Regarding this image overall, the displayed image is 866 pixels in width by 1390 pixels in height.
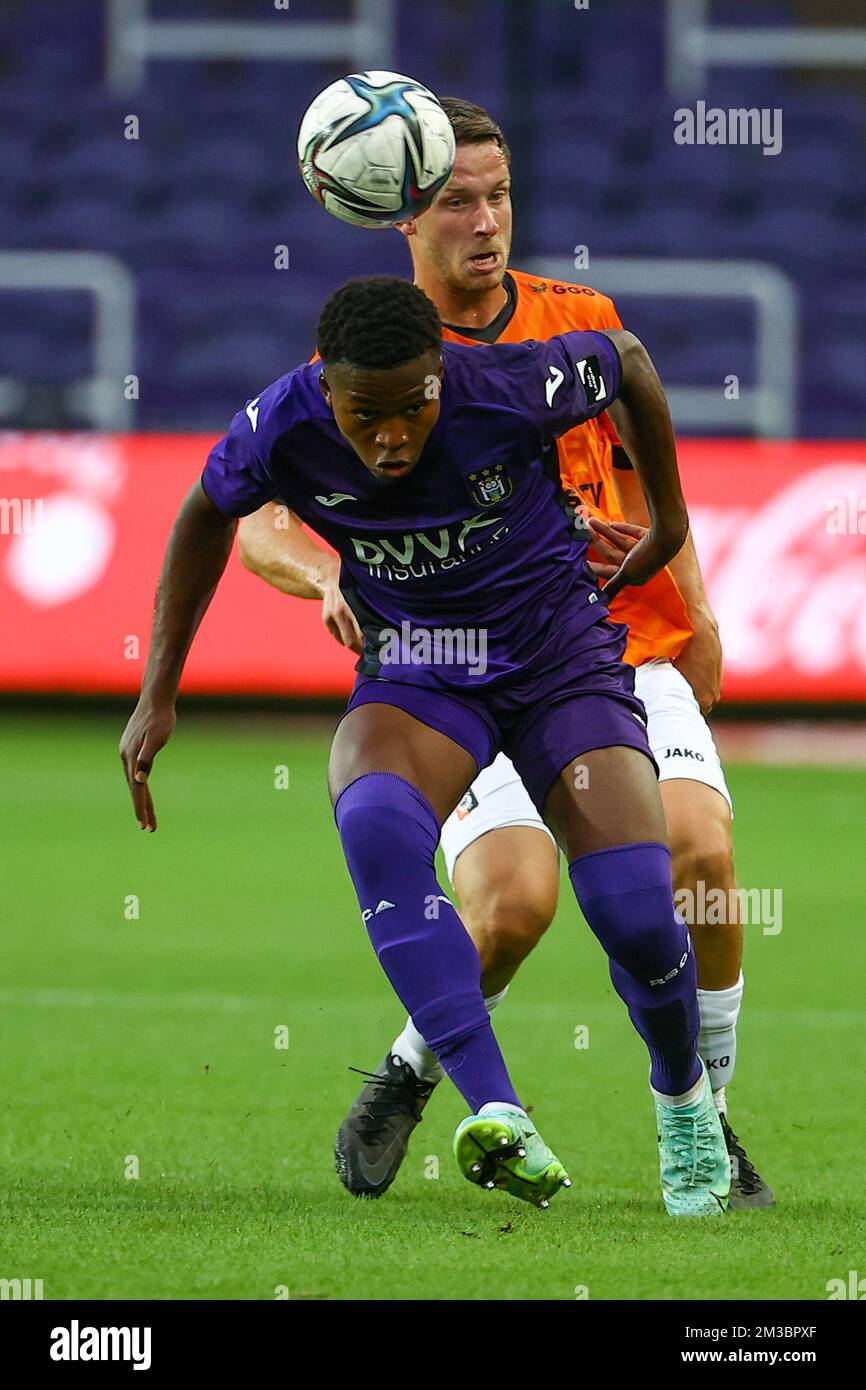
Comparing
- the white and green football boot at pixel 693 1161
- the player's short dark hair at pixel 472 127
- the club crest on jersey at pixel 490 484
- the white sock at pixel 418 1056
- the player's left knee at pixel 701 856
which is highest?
the player's short dark hair at pixel 472 127

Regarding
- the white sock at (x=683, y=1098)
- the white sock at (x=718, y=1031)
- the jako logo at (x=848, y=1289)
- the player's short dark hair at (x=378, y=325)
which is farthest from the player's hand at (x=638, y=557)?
the jako logo at (x=848, y=1289)

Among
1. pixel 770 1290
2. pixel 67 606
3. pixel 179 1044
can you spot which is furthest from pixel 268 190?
pixel 770 1290

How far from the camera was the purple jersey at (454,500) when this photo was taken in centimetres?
405

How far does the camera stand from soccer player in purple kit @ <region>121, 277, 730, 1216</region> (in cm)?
388

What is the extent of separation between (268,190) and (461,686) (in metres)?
13.4

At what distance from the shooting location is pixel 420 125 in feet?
14.7

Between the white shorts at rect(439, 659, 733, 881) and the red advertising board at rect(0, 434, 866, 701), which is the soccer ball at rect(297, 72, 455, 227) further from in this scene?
the red advertising board at rect(0, 434, 866, 701)

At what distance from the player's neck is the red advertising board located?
7.27m

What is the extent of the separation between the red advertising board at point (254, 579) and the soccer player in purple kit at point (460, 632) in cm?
778

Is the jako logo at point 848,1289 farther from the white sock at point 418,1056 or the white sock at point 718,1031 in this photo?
the white sock at point 418,1056

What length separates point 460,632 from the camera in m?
4.20

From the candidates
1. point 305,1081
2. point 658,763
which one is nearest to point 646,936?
point 658,763
